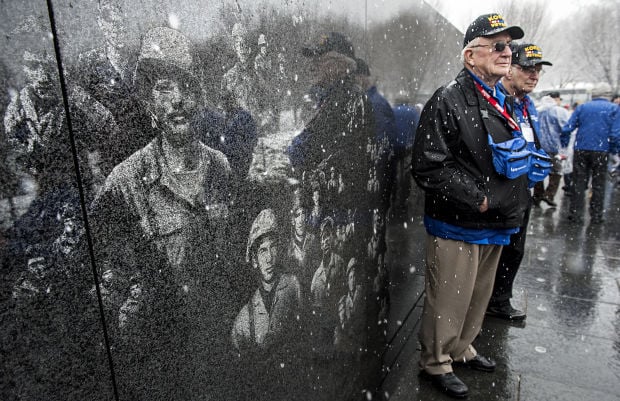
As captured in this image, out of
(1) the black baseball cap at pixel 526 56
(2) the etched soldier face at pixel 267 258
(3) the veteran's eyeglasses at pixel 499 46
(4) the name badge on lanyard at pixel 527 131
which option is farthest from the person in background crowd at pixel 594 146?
(2) the etched soldier face at pixel 267 258

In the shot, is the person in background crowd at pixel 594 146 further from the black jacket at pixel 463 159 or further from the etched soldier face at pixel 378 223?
the etched soldier face at pixel 378 223

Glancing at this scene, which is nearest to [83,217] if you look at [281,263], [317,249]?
[281,263]

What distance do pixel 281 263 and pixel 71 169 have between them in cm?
103

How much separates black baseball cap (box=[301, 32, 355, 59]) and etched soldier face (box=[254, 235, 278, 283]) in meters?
0.88

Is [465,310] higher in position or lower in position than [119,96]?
lower

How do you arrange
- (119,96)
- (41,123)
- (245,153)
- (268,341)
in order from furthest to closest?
(268,341), (245,153), (119,96), (41,123)

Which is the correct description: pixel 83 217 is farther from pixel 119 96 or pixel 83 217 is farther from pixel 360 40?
pixel 360 40

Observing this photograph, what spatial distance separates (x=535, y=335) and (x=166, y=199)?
3.98 m

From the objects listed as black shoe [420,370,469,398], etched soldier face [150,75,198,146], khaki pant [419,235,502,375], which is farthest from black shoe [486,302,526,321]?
etched soldier face [150,75,198,146]

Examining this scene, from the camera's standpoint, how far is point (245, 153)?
1.50 m

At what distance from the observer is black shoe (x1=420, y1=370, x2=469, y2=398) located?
3.00 m

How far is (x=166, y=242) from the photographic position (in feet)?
3.89

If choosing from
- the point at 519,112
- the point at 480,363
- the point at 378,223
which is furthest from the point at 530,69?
the point at 480,363

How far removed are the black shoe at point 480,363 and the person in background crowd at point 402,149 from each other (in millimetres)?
1341
